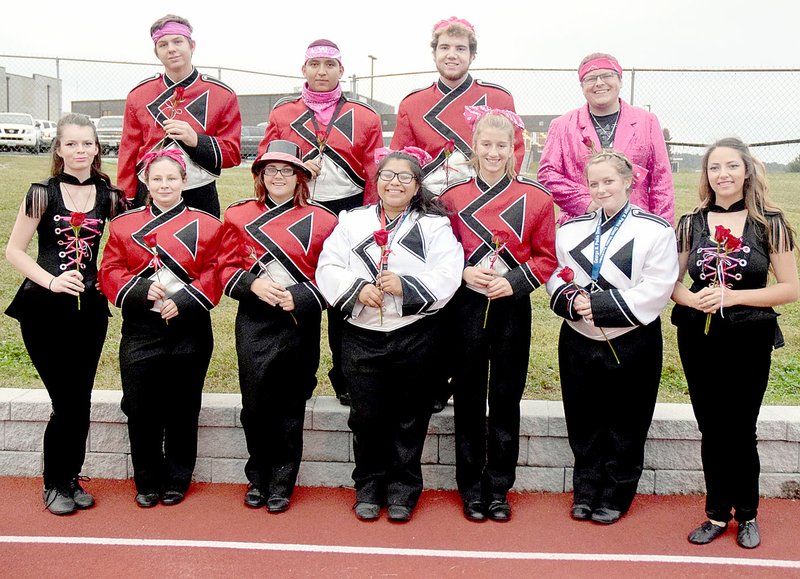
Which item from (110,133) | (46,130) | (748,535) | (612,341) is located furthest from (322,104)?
(46,130)

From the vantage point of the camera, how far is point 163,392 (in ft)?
14.0

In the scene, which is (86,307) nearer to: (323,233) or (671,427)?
(323,233)

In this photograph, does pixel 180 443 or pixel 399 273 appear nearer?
pixel 399 273

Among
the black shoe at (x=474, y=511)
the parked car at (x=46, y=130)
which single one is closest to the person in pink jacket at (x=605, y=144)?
the black shoe at (x=474, y=511)

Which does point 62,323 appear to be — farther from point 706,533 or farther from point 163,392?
point 706,533

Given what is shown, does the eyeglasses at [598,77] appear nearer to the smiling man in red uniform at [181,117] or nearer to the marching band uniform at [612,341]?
the marching band uniform at [612,341]

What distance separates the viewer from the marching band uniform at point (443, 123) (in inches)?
177

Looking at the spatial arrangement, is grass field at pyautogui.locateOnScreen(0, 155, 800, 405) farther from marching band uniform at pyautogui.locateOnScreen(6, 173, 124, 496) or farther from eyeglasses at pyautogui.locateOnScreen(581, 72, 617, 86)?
eyeglasses at pyautogui.locateOnScreen(581, 72, 617, 86)

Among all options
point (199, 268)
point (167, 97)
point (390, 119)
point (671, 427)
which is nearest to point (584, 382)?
point (671, 427)

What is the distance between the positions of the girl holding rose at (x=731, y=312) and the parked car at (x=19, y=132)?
16.1 m

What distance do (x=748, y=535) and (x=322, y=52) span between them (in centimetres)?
308

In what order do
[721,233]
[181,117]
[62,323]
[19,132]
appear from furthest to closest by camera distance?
1. [19,132]
2. [181,117]
3. [62,323]
4. [721,233]

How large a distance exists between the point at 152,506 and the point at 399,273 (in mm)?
1687

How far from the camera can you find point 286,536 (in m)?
3.99
